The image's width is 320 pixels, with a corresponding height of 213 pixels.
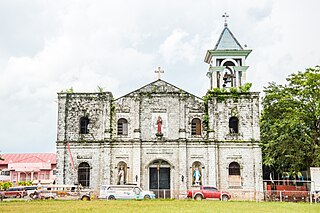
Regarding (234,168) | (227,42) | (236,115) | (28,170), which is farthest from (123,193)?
(28,170)

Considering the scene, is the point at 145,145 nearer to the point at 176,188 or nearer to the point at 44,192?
the point at 176,188

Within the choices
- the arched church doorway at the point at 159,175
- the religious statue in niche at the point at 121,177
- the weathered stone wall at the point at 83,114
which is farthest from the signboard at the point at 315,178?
the weathered stone wall at the point at 83,114

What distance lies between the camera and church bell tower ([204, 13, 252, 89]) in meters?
36.6

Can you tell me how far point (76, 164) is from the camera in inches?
1364

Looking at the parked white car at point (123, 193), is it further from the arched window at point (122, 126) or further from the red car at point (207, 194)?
the arched window at point (122, 126)

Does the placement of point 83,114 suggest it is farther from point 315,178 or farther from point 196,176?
point 315,178

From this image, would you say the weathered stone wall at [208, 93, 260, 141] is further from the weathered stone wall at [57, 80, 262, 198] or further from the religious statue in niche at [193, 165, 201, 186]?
the religious statue in niche at [193, 165, 201, 186]

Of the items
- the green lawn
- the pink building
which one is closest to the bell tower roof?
the green lawn

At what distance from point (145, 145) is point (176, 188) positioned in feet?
12.4

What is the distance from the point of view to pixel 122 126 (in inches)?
1395

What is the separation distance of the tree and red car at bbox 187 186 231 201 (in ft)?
24.9

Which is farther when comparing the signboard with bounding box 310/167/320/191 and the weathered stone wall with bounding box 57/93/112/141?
the weathered stone wall with bounding box 57/93/112/141

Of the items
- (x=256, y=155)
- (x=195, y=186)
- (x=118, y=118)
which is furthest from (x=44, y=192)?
(x=256, y=155)

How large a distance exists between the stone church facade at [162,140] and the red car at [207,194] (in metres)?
1.41
